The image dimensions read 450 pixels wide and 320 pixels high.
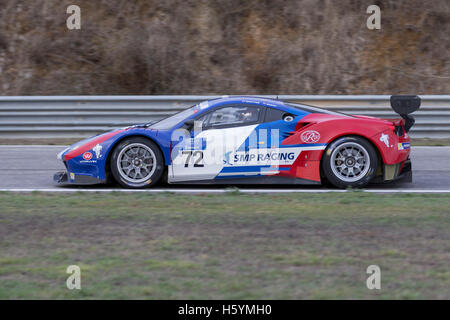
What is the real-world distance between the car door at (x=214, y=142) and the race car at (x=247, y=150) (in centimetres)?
1

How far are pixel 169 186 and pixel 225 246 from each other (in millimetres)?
3524

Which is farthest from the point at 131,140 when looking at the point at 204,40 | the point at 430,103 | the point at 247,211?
the point at 204,40

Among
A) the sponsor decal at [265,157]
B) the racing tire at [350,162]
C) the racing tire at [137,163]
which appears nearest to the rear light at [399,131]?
the racing tire at [350,162]

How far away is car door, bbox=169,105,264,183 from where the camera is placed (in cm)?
843

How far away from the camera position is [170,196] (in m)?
7.97

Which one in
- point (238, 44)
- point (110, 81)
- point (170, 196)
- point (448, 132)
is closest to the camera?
point (170, 196)

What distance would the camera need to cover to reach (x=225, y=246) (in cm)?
552

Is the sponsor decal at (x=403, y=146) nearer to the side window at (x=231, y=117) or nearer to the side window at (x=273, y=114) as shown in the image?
the side window at (x=273, y=114)

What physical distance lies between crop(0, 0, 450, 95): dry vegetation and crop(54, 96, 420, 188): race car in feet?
26.8

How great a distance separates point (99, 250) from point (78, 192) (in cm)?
305

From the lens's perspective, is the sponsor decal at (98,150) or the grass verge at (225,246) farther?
the sponsor decal at (98,150)

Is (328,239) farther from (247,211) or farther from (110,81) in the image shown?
(110,81)

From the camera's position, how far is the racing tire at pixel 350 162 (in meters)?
8.46

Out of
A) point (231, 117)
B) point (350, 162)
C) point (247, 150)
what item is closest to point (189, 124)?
point (231, 117)
